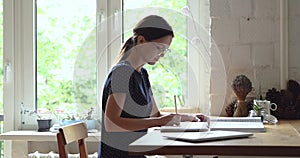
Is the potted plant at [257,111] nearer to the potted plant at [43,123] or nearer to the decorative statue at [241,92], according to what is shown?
the decorative statue at [241,92]

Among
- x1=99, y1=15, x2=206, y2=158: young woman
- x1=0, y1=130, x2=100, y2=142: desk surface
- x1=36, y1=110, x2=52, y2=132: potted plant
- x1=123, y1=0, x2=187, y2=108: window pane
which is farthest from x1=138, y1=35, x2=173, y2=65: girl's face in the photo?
x1=36, y1=110, x2=52, y2=132: potted plant

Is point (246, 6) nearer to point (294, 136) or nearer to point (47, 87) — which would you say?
point (294, 136)

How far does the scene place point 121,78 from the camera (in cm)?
199

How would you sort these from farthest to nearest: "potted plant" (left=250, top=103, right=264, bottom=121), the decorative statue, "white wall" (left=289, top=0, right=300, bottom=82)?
"white wall" (left=289, top=0, right=300, bottom=82), the decorative statue, "potted plant" (left=250, top=103, right=264, bottom=121)

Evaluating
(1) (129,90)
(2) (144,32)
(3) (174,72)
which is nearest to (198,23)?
(3) (174,72)

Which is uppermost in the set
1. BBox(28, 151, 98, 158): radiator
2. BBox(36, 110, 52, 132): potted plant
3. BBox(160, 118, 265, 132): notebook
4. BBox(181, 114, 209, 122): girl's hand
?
BBox(181, 114, 209, 122): girl's hand

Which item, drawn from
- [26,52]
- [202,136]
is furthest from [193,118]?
[26,52]

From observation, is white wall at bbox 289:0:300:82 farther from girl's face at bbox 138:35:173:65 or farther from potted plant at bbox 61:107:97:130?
potted plant at bbox 61:107:97:130

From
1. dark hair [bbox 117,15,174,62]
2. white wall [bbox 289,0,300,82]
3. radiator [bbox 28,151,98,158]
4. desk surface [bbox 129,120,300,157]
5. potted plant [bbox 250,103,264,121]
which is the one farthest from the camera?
radiator [bbox 28,151,98,158]

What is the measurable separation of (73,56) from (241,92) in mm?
1165

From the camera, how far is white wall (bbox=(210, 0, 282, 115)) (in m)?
2.76

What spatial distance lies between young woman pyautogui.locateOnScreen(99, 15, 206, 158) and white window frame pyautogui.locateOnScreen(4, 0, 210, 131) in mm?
Result: 941

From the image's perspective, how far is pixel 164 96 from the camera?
10.4 feet

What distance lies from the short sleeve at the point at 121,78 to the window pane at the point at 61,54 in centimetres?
122
